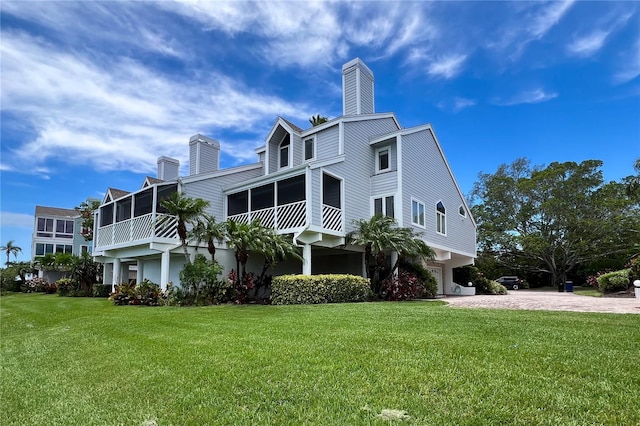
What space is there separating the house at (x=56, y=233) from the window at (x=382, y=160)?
3628 cm

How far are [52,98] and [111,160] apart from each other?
641cm

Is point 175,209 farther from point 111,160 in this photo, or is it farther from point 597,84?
point 597,84

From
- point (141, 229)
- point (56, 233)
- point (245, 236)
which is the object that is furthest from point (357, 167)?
point (56, 233)

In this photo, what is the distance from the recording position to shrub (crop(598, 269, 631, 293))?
65.6 ft

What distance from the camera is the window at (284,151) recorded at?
21.3 meters

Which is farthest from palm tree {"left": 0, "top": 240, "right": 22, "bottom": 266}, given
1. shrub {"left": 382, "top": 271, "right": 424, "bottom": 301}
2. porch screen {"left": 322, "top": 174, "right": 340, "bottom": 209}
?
shrub {"left": 382, "top": 271, "right": 424, "bottom": 301}

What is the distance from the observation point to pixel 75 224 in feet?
146

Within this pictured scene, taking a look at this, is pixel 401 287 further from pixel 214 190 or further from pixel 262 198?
pixel 214 190

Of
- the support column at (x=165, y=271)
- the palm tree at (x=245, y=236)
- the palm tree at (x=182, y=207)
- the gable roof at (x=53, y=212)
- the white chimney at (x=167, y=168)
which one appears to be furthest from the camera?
the gable roof at (x=53, y=212)

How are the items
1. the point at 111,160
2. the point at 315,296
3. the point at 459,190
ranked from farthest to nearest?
the point at 459,190 < the point at 111,160 < the point at 315,296

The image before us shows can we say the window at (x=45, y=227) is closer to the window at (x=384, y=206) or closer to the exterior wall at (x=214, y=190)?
the exterior wall at (x=214, y=190)

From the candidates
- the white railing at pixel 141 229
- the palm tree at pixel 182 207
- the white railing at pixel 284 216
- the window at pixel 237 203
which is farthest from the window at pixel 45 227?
the palm tree at pixel 182 207

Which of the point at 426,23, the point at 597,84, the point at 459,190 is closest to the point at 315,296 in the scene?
the point at 426,23

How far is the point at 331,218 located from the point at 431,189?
7602 millimetres
